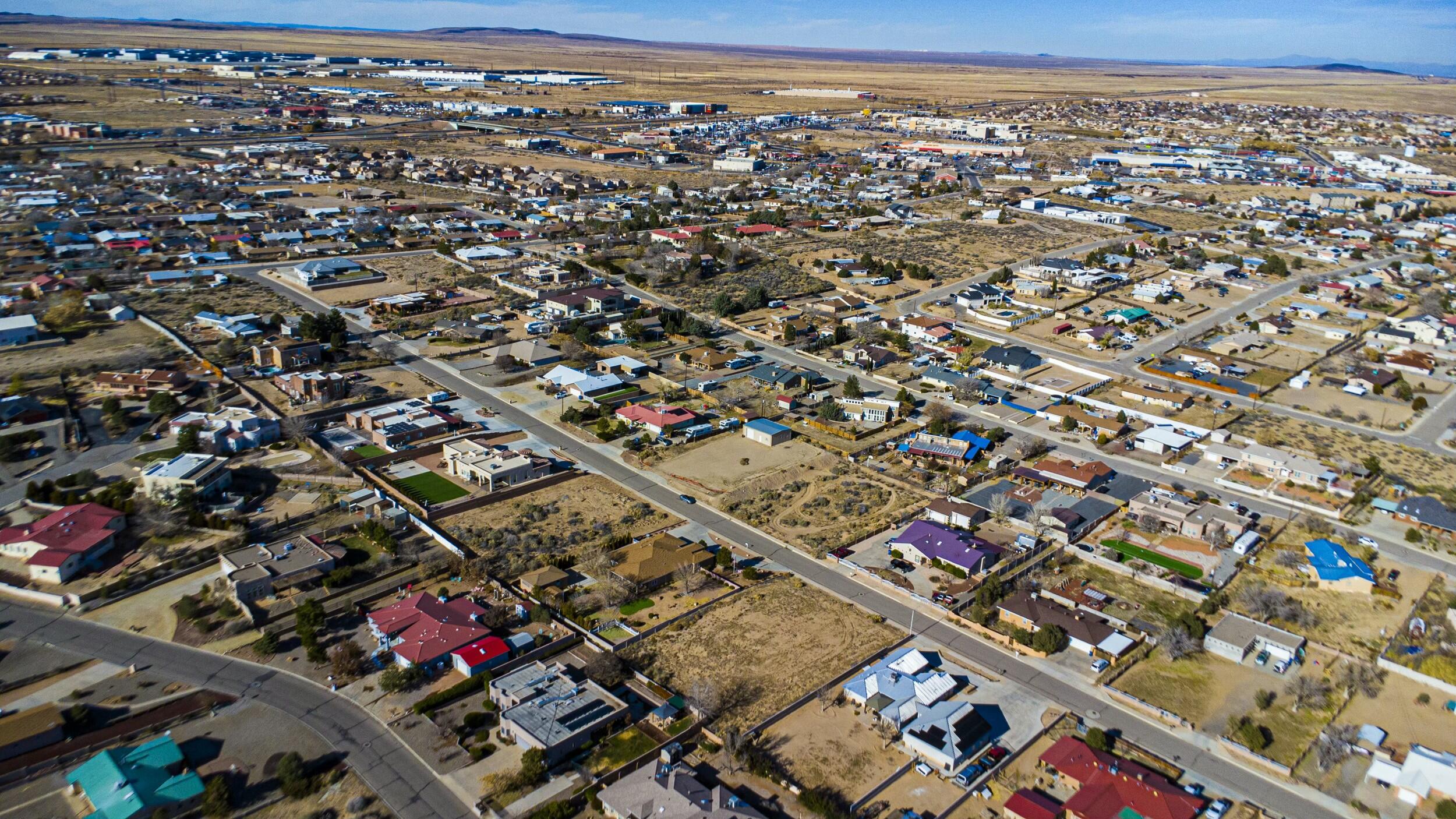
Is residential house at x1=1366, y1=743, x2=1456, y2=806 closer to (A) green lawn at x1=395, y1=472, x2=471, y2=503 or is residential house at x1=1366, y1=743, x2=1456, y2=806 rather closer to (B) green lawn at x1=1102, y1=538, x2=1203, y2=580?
(B) green lawn at x1=1102, y1=538, x2=1203, y2=580

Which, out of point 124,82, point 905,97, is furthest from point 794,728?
point 905,97

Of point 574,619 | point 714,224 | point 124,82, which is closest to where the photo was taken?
point 574,619

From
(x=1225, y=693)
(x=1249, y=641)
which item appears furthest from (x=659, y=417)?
(x=1225, y=693)

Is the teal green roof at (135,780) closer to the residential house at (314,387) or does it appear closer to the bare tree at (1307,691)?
the residential house at (314,387)

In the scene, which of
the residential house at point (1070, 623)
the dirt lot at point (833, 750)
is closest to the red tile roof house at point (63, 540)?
the dirt lot at point (833, 750)

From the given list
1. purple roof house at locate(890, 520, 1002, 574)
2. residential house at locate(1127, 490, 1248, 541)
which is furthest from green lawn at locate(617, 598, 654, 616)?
residential house at locate(1127, 490, 1248, 541)

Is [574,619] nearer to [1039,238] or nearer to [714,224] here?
[714,224]
